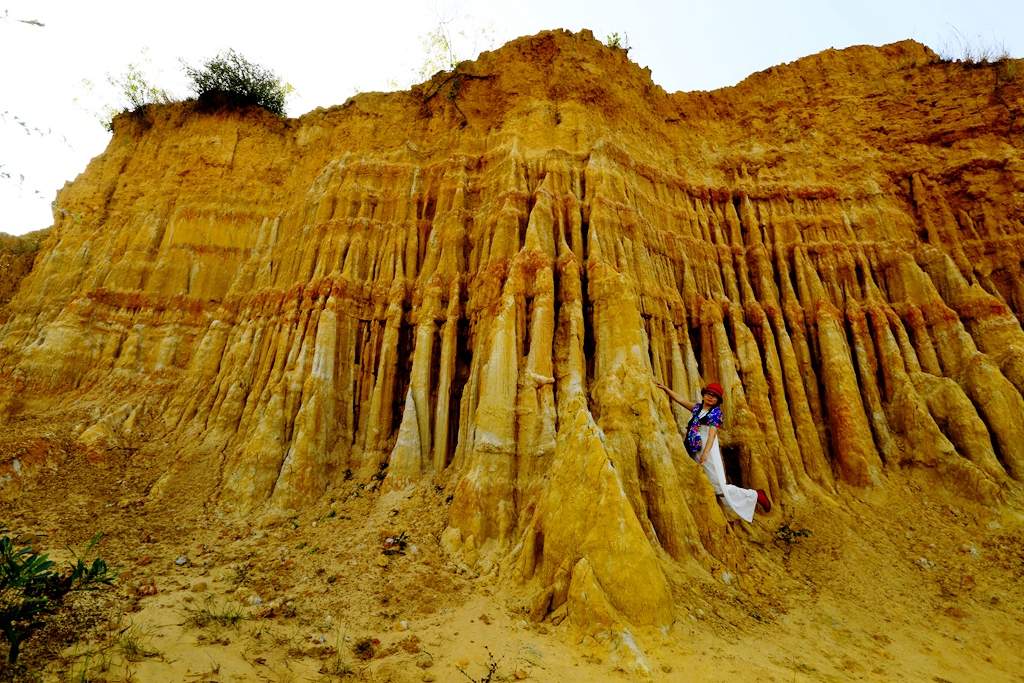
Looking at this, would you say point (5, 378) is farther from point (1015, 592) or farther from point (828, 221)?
point (828, 221)

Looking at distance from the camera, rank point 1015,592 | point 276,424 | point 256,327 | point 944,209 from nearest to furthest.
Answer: point 1015,592, point 276,424, point 256,327, point 944,209

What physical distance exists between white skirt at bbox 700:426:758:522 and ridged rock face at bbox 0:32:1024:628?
922 mm

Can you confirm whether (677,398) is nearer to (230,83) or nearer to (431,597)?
(431,597)

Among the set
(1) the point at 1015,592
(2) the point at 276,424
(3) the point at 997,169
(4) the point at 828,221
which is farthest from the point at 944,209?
(2) the point at 276,424

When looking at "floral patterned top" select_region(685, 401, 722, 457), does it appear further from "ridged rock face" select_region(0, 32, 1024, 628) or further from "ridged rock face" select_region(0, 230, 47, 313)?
"ridged rock face" select_region(0, 230, 47, 313)

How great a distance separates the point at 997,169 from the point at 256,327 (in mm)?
26268

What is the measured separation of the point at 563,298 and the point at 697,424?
4.65m

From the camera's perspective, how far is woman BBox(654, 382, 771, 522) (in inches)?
439

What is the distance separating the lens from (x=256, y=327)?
16.3 metres

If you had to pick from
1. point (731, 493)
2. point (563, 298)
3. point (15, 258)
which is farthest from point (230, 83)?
point (731, 493)

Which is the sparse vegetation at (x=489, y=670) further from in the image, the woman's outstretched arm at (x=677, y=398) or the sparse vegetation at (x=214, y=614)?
the woman's outstretched arm at (x=677, y=398)

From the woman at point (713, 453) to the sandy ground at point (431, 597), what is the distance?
0.52 m

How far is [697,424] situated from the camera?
39.4 ft

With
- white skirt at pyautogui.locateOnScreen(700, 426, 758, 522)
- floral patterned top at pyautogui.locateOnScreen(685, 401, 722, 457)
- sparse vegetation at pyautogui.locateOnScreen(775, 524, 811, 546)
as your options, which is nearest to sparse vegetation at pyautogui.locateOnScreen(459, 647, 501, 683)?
white skirt at pyautogui.locateOnScreen(700, 426, 758, 522)
